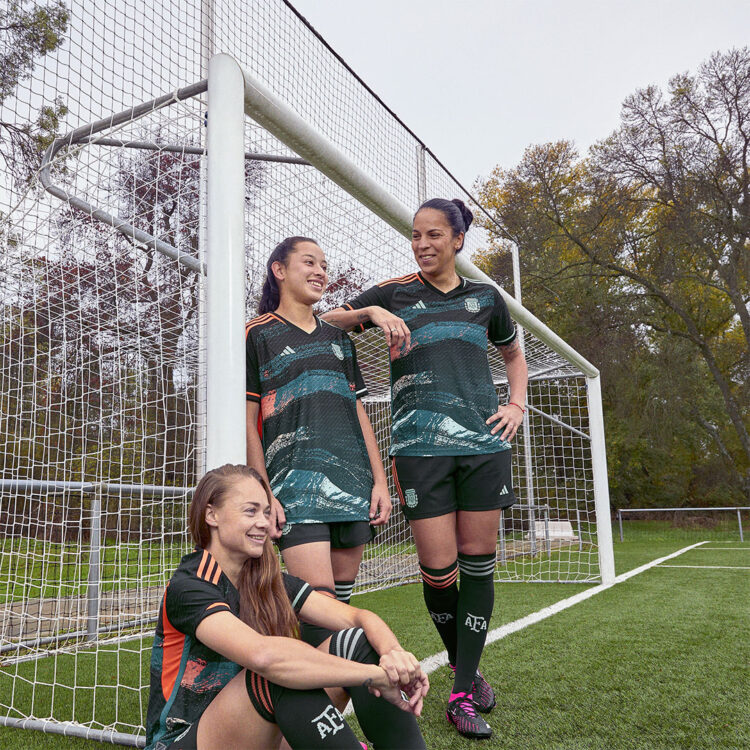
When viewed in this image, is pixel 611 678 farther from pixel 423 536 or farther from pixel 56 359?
pixel 56 359

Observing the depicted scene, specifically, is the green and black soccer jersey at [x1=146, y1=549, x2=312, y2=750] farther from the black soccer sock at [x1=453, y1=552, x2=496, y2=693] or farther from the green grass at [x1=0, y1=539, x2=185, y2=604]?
the green grass at [x1=0, y1=539, x2=185, y2=604]

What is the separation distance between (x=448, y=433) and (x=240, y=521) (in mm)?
963

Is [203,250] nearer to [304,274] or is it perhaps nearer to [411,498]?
[304,274]

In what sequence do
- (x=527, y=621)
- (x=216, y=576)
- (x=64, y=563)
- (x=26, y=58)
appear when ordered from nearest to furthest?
(x=216, y=576) < (x=64, y=563) < (x=527, y=621) < (x=26, y=58)

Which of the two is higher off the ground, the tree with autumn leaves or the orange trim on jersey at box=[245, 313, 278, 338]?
the tree with autumn leaves

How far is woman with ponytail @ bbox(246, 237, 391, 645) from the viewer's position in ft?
6.20

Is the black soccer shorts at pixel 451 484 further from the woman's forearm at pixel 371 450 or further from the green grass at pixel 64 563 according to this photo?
the green grass at pixel 64 563

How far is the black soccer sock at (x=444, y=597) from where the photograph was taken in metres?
2.40

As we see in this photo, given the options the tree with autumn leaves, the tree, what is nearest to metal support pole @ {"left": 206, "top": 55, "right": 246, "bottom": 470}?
the tree

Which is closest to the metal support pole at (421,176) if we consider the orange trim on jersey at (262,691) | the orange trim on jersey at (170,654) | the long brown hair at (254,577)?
the long brown hair at (254,577)

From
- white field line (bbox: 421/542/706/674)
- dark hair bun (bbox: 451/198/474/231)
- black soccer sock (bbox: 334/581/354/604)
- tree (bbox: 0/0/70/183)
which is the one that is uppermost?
tree (bbox: 0/0/70/183)

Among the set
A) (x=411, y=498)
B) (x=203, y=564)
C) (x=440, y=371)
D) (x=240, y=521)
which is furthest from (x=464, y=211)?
(x=203, y=564)

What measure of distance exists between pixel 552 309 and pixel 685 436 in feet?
16.7

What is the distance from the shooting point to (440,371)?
2416 mm
